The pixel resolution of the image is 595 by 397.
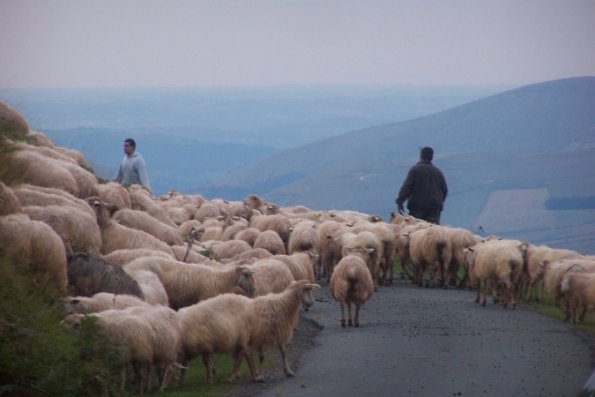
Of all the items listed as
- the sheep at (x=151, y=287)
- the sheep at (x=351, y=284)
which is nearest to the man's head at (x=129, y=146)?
the sheep at (x=351, y=284)

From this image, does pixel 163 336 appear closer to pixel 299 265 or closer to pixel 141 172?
pixel 299 265

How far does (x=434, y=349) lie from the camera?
1753 centimetres

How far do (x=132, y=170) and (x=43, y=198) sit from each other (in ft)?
32.8

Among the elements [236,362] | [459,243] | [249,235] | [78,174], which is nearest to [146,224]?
[78,174]

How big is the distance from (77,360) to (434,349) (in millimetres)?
6338

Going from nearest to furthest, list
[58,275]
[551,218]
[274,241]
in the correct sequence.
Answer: [58,275], [274,241], [551,218]

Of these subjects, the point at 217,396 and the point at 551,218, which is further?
the point at 551,218

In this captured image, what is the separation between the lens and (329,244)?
2658cm

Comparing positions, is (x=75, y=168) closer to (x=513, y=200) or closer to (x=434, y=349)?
(x=434, y=349)

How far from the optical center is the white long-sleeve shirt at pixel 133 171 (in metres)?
28.2

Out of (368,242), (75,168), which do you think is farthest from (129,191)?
(368,242)

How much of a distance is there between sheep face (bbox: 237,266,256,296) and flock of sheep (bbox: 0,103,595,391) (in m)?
0.02

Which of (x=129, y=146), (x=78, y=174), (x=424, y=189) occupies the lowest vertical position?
(x=424, y=189)

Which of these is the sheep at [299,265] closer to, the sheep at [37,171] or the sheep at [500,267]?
the sheep at [500,267]
